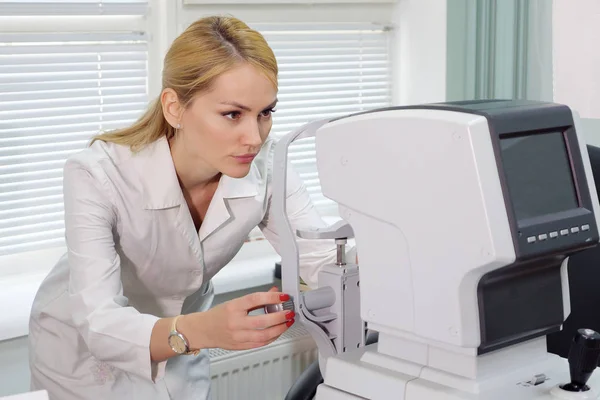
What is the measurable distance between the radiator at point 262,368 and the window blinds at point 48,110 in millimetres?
601

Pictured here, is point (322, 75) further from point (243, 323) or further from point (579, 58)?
point (243, 323)

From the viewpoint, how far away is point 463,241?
105 centimetres

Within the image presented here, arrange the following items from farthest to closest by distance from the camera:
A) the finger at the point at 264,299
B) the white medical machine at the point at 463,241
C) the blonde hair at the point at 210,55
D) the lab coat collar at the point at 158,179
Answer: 1. the lab coat collar at the point at 158,179
2. the blonde hair at the point at 210,55
3. the finger at the point at 264,299
4. the white medical machine at the point at 463,241

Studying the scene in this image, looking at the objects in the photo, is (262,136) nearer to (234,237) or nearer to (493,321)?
(234,237)

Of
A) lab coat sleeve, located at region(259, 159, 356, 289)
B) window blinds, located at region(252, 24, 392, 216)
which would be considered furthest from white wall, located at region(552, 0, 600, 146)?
lab coat sleeve, located at region(259, 159, 356, 289)

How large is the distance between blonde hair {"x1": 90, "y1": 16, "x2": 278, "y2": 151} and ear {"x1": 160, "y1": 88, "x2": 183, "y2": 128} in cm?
1

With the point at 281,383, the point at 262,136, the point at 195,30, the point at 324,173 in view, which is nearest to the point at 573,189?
the point at 324,173

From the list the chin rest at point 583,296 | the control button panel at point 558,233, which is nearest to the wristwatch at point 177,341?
the control button panel at point 558,233

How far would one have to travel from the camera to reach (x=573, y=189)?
1135 millimetres

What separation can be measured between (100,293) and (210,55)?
457mm

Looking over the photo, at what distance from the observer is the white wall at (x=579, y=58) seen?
244 cm

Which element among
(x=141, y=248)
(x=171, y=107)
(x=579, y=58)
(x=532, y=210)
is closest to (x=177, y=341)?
(x=141, y=248)

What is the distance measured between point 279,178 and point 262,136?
290mm

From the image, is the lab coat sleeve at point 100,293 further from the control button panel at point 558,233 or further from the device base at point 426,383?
the control button panel at point 558,233
